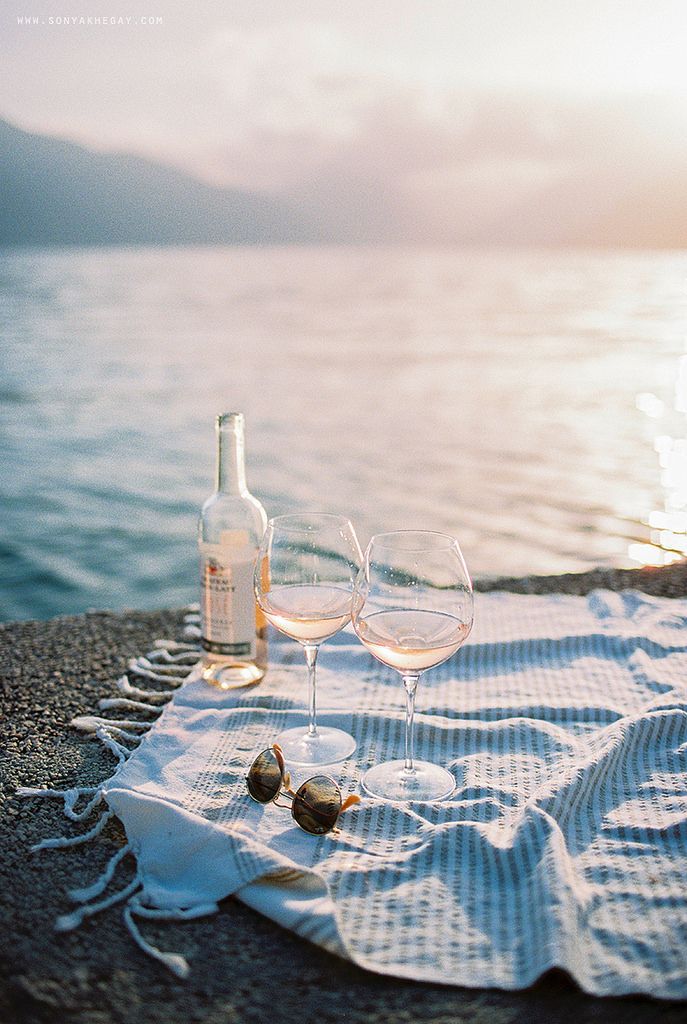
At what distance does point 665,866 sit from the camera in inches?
69.1

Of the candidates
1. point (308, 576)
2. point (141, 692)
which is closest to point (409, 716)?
point (308, 576)

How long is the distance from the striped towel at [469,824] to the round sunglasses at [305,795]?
29 millimetres

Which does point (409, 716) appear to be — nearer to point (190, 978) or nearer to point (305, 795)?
point (305, 795)

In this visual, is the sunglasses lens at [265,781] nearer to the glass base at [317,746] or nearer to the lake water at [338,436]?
the glass base at [317,746]

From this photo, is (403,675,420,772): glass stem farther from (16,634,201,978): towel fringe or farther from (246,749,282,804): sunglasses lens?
(16,634,201,978): towel fringe

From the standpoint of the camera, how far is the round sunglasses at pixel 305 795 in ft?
6.12

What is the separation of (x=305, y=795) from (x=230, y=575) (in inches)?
30.2

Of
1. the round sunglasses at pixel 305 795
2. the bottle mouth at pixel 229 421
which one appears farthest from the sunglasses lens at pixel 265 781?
the bottle mouth at pixel 229 421

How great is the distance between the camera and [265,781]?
1.96 meters

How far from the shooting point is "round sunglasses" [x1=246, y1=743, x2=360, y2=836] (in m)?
1.87

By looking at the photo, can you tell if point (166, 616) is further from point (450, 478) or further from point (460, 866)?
point (450, 478)

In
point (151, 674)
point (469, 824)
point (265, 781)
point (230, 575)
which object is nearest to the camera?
point (469, 824)

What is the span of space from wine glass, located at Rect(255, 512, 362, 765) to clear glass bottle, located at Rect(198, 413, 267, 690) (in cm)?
34

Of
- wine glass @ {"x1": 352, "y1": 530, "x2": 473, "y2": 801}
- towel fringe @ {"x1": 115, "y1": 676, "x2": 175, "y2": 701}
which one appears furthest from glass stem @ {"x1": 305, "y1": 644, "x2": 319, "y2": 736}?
towel fringe @ {"x1": 115, "y1": 676, "x2": 175, "y2": 701}
